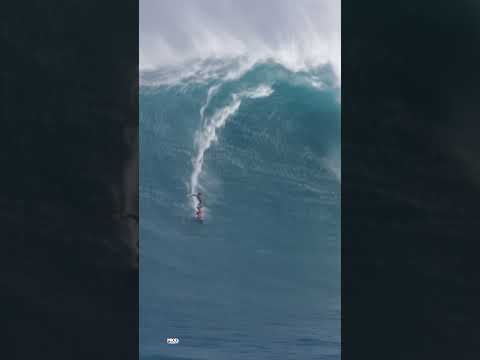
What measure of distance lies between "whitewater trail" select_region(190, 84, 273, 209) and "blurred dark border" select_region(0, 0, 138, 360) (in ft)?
1.19

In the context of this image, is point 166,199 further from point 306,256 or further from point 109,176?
point 306,256

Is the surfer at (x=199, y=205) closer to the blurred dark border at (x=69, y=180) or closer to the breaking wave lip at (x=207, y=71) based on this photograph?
the blurred dark border at (x=69, y=180)

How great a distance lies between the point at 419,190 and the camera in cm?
351

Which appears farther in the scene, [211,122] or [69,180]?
[211,122]

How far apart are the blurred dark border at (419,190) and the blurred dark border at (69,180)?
4.59 feet

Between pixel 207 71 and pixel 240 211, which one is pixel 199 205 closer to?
pixel 240 211

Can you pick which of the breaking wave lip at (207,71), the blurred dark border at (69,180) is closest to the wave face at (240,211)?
the breaking wave lip at (207,71)

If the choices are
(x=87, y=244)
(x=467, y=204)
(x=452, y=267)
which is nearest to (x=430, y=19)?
(x=467, y=204)

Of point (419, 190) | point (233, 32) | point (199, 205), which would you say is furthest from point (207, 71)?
point (419, 190)

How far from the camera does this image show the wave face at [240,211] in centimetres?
361

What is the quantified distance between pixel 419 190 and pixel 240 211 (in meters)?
1.06

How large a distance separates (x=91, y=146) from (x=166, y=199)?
0.55 meters

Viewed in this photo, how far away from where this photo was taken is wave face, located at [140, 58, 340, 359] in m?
3.61

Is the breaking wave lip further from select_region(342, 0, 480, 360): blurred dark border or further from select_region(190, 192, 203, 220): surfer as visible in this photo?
select_region(190, 192, 203, 220): surfer
